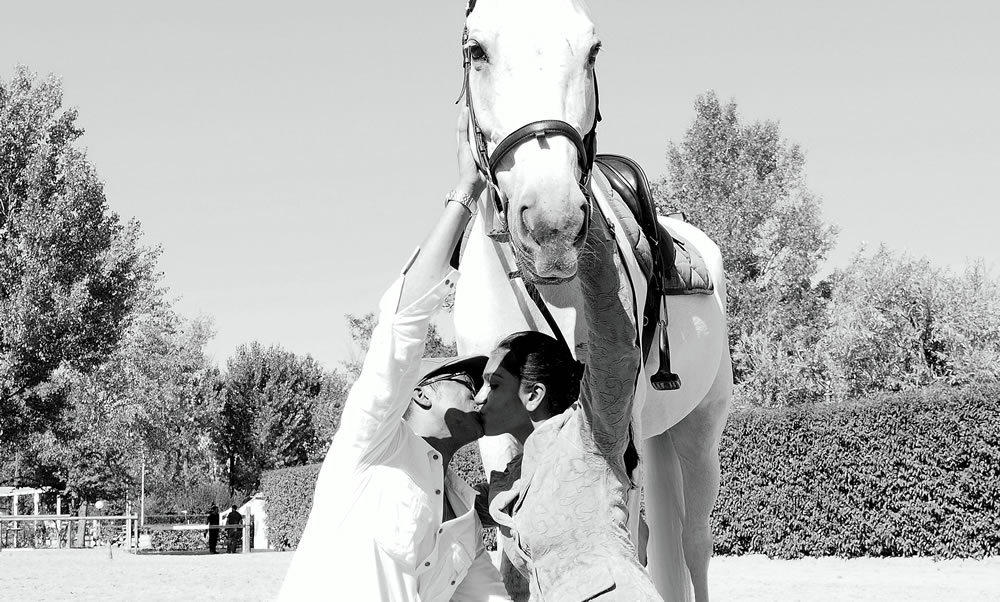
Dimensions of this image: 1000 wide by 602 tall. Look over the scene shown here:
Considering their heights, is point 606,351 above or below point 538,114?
below

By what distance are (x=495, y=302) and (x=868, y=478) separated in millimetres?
12443

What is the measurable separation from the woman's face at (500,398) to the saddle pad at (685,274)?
178cm

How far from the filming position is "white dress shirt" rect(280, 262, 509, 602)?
2.46 m

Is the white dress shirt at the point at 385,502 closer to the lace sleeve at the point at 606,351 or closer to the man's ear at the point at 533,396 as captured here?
the man's ear at the point at 533,396

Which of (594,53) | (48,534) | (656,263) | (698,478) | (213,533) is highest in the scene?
(594,53)

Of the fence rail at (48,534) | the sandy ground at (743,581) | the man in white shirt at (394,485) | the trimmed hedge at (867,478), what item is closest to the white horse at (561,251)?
the man in white shirt at (394,485)

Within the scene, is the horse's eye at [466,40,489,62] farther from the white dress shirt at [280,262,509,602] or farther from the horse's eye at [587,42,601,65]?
the white dress shirt at [280,262,509,602]

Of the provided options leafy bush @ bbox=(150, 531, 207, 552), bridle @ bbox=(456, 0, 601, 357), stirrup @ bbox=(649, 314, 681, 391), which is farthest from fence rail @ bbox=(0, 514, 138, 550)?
bridle @ bbox=(456, 0, 601, 357)

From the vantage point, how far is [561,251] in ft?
6.61

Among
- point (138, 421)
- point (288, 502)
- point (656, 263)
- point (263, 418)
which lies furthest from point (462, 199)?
point (263, 418)

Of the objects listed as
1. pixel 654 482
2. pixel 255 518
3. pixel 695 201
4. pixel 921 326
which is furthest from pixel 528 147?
pixel 255 518

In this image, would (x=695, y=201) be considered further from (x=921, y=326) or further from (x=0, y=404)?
(x=0, y=404)

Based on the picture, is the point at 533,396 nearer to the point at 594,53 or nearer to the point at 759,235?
the point at 594,53

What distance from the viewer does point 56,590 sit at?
41.8 ft
